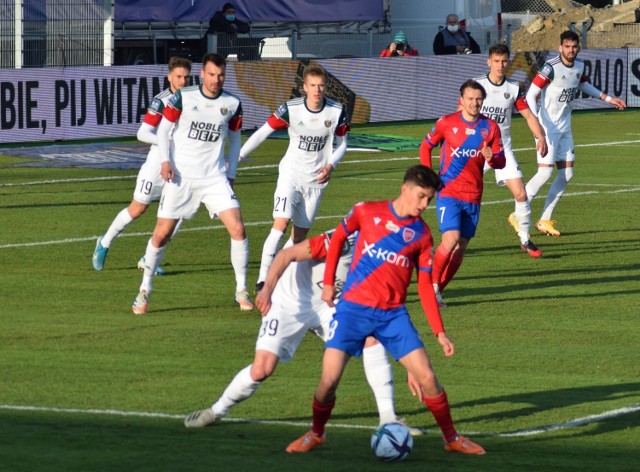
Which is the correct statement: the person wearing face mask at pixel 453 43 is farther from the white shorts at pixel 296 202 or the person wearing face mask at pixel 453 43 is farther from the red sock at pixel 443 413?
the red sock at pixel 443 413

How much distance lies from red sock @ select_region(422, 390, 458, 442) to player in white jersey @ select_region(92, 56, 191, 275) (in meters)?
6.55

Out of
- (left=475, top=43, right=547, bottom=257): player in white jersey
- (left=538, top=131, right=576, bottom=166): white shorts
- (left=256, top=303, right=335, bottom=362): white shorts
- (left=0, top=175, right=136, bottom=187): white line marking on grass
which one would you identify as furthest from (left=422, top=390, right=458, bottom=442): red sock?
Result: (left=0, top=175, right=136, bottom=187): white line marking on grass

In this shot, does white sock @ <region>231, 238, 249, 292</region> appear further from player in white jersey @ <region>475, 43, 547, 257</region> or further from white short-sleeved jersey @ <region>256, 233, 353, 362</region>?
white short-sleeved jersey @ <region>256, 233, 353, 362</region>

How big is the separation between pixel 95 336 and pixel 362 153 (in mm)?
17878

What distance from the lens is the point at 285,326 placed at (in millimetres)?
9156

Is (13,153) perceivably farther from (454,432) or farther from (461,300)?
(454,432)

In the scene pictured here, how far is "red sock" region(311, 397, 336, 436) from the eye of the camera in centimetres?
885

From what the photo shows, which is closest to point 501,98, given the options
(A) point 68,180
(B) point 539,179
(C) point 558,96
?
(C) point 558,96

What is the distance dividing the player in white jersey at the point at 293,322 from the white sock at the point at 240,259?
4651 millimetres

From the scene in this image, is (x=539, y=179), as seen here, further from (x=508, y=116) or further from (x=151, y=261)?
(x=151, y=261)

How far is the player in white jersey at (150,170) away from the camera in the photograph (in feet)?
48.3

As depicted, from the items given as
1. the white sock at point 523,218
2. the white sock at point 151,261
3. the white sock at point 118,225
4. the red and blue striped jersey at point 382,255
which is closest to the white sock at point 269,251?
the white sock at point 151,261

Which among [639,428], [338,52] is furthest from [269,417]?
[338,52]

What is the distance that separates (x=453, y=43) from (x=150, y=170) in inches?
957
